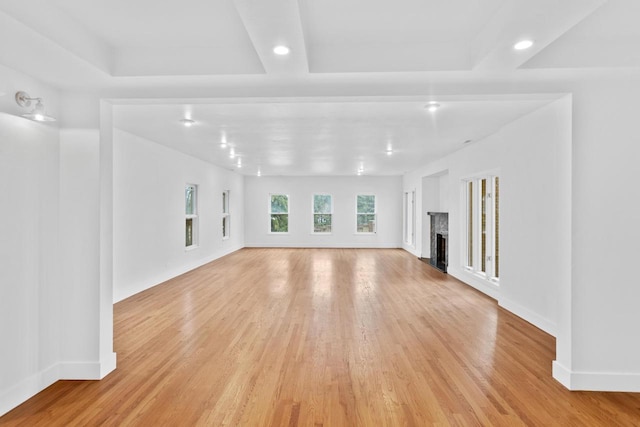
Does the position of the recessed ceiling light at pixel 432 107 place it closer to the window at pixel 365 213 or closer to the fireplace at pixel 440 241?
the fireplace at pixel 440 241

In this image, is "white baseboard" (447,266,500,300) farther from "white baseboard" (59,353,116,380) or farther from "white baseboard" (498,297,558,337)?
"white baseboard" (59,353,116,380)

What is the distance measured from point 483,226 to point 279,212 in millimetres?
7491

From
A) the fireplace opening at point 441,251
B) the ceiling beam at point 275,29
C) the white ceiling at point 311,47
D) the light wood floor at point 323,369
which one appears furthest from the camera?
the fireplace opening at point 441,251

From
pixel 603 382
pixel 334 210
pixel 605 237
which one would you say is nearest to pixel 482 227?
pixel 605 237

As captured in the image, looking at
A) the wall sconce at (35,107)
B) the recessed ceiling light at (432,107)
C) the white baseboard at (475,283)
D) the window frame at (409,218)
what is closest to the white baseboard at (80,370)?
the wall sconce at (35,107)

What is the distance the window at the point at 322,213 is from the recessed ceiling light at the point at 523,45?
32.5 feet

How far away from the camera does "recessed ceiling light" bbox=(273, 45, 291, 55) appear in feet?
6.97

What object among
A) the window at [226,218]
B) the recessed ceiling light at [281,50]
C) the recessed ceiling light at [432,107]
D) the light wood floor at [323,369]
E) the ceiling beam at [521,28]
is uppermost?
the recessed ceiling light at [432,107]

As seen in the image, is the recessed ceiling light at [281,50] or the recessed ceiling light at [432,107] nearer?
the recessed ceiling light at [281,50]

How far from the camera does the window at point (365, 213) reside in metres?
12.0

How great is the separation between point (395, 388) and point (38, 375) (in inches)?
106

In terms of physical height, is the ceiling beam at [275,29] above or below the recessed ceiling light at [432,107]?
below

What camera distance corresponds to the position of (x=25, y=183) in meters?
2.53

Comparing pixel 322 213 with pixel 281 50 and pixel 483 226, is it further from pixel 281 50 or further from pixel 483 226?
pixel 281 50
